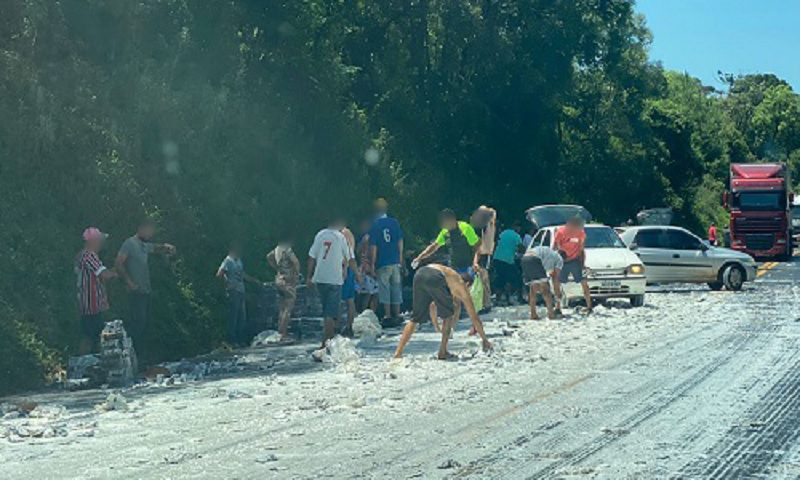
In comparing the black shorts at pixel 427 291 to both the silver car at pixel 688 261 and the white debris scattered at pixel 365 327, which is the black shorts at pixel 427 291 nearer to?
the white debris scattered at pixel 365 327

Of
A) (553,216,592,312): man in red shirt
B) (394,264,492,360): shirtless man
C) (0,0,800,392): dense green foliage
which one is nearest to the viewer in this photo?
(394,264,492,360): shirtless man

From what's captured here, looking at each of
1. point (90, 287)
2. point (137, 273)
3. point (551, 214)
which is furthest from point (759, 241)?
point (90, 287)

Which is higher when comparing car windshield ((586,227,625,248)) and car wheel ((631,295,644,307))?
car windshield ((586,227,625,248))

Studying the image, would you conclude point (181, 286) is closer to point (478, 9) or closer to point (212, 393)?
point (212, 393)

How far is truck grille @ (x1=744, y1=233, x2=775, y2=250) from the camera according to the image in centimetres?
5125

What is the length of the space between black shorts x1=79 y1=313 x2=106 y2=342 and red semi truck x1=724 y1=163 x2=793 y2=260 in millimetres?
39793

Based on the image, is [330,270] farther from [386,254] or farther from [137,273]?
[386,254]

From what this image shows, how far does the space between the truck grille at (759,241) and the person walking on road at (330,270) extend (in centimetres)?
3725

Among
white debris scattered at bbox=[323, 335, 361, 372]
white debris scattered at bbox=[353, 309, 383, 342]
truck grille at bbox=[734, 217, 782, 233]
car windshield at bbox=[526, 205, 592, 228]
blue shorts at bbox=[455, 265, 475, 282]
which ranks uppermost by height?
car windshield at bbox=[526, 205, 592, 228]

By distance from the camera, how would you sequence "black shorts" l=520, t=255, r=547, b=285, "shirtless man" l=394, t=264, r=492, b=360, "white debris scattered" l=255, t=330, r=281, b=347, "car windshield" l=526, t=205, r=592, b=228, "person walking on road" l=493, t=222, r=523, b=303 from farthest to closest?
1. "car windshield" l=526, t=205, r=592, b=228
2. "person walking on road" l=493, t=222, r=523, b=303
3. "black shorts" l=520, t=255, r=547, b=285
4. "white debris scattered" l=255, t=330, r=281, b=347
5. "shirtless man" l=394, t=264, r=492, b=360

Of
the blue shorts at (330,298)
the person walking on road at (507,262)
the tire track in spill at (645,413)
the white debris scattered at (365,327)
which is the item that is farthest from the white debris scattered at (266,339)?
the person walking on road at (507,262)

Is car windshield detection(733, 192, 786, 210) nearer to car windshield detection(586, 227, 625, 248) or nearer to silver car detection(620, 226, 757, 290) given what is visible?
silver car detection(620, 226, 757, 290)

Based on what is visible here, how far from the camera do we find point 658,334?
18.3m

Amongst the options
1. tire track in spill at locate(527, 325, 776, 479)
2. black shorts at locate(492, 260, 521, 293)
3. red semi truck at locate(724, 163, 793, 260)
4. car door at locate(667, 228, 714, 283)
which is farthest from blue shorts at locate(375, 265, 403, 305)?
red semi truck at locate(724, 163, 793, 260)
